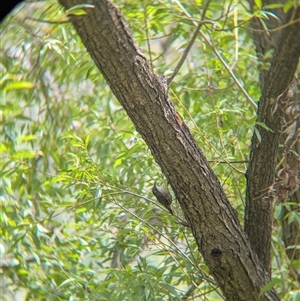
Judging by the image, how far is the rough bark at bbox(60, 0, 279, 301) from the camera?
4.58 feet

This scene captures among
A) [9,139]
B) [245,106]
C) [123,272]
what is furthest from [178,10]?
[123,272]

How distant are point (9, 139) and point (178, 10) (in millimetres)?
636

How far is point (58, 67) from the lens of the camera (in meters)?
2.06

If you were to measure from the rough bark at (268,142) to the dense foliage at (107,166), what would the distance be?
0.06 metres

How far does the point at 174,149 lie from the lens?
1.43 m

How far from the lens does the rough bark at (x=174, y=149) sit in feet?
4.58

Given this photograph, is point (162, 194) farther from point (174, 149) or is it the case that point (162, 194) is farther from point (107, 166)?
point (107, 166)

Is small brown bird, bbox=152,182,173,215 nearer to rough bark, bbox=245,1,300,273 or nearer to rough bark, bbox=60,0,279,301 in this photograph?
rough bark, bbox=60,0,279,301

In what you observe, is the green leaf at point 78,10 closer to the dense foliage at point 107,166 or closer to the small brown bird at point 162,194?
the dense foliage at point 107,166

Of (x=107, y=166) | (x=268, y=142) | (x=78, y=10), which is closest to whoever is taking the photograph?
(x=78, y=10)

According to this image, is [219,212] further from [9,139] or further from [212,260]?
[9,139]

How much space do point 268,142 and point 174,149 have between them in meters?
0.24

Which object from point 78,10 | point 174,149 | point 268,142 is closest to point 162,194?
point 174,149

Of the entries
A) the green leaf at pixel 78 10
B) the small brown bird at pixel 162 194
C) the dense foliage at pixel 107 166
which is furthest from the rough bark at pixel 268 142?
the green leaf at pixel 78 10
